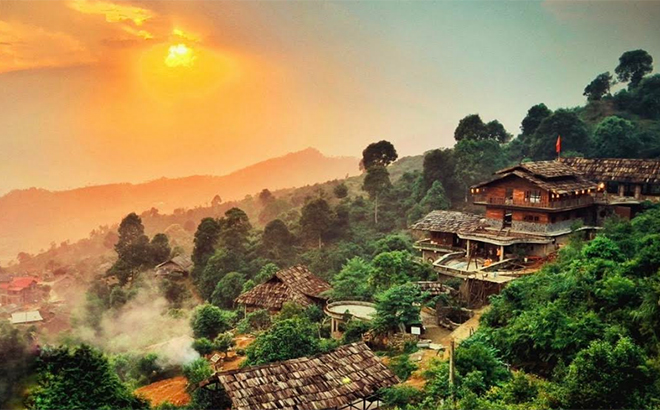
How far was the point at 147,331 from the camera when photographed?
26.1 m

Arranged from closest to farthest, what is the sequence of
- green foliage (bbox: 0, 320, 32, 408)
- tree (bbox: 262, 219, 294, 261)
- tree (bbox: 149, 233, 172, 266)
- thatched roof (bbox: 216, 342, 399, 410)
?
green foliage (bbox: 0, 320, 32, 408) < thatched roof (bbox: 216, 342, 399, 410) < tree (bbox: 262, 219, 294, 261) < tree (bbox: 149, 233, 172, 266)

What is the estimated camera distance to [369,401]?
12.6 meters

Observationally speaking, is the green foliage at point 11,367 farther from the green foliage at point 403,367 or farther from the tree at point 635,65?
the tree at point 635,65

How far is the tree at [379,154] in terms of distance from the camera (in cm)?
4091

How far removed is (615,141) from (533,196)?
11790mm

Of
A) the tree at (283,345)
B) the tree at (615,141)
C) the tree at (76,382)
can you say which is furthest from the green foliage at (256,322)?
the tree at (615,141)

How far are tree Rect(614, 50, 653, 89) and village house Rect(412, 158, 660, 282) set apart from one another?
61.8 feet

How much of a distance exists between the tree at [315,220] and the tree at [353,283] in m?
10.6

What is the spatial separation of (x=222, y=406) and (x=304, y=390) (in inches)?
97.5

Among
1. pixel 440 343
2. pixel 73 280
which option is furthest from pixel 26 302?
pixel 440 343

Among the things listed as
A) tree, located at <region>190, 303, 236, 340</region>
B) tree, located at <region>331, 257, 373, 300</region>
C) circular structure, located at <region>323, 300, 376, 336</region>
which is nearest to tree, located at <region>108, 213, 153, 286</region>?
tree, located at <region>190, 303, 236, 340</region>

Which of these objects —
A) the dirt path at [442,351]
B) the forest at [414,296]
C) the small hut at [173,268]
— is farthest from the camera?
the small hut at [173,268]

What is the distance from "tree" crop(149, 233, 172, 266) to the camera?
36812 mm

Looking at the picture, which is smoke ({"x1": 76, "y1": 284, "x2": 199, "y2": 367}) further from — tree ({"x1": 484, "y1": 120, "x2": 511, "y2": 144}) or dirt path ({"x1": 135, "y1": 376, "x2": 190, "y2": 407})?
tree ({"x1": 484, "y1": 120, "x2": 511, "y2": 144})
